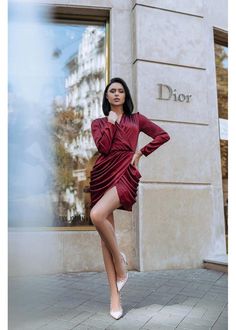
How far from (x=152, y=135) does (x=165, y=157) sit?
2073 millimetres

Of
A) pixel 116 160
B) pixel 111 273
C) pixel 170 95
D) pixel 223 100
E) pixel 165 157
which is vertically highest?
pixel 223 100

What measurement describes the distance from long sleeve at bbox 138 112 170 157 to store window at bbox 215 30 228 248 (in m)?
3.21

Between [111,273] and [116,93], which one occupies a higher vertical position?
[116,93]

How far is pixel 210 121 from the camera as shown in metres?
6.14

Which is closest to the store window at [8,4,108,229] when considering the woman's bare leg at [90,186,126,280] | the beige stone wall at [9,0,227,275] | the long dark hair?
the beige stone wall at [9,0,227,275]

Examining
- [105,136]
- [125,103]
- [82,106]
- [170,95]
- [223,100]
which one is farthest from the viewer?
[223,100]

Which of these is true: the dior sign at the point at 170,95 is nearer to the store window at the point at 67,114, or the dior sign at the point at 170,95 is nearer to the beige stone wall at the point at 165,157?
the beige stone wall at the point at 165,157

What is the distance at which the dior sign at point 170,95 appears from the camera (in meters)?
5.59

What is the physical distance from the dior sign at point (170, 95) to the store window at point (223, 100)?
1065 mm

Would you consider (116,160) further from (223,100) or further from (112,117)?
(223,100)

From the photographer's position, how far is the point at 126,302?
3625 mm

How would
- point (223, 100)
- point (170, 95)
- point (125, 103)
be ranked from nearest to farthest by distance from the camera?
point (125, 103) → point (170, 95) → point (223, 100)

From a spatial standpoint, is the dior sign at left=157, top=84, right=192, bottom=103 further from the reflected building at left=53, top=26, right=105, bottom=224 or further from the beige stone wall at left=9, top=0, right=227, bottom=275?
the reflected building at left=53, top=26, right=105, bottom=224

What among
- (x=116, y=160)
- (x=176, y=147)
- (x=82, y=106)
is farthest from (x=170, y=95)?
(x=116, y=160)
